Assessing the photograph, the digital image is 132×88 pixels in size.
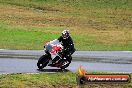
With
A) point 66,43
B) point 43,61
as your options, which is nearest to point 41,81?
point 43,61

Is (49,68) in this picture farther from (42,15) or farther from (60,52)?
(42,15)

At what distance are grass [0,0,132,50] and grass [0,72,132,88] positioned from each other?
43.9ft

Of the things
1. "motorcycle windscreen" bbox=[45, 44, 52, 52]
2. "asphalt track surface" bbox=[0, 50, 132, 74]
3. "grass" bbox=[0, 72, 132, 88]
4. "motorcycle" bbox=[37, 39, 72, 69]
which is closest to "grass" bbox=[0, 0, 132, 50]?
"asphalt track surface" bbox=[0, 50, 132, 74]

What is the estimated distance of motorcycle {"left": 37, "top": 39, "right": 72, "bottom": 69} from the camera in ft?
63.5

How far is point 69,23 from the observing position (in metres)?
50.5

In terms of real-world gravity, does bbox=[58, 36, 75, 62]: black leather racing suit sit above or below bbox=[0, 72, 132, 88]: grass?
above

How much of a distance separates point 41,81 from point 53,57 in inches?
131

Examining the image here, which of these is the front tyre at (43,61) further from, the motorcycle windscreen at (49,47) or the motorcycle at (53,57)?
the motorcycle windscreen at (49,47)

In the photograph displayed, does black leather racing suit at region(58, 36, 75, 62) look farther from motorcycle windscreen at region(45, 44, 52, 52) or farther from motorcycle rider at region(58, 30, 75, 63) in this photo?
motorcycle windscreen at region(45, 44, 52, 52)

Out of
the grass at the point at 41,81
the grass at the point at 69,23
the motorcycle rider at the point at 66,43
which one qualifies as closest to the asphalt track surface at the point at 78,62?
the motorcycle rider at the point at 66,43

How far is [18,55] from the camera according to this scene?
→ 1012 inches

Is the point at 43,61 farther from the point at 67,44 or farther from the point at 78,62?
the point at 78,62

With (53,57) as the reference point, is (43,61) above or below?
below

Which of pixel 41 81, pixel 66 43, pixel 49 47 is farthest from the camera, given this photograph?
pixel 66 43
